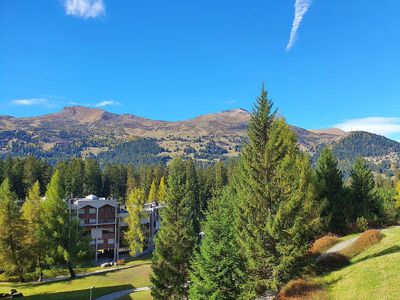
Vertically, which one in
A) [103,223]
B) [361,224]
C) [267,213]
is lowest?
[103,223]

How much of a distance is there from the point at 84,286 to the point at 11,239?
13304mm

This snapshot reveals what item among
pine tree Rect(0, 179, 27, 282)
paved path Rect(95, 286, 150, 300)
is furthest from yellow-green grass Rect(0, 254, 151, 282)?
paved path Rect(95, 286, 150, 300)

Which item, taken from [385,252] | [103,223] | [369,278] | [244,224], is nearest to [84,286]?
[103,223]

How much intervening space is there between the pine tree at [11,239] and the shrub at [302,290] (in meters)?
42.6

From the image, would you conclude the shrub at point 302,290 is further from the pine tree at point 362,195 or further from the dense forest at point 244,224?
the pine tree at point 362,195

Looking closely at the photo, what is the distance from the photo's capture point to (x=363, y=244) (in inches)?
1394

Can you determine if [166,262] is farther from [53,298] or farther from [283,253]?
[53,298]

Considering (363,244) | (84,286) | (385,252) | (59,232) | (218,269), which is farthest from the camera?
(59,232)

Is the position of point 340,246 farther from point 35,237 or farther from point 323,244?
point 35,237

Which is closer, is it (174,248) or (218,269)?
(218,269)

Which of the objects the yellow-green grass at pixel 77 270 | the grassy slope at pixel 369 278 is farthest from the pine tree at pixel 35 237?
the grassy slope at pixel 369 278

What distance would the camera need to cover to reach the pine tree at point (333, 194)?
163 feet

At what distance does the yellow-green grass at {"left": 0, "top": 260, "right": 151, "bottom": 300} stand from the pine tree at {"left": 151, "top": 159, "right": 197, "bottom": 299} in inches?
668

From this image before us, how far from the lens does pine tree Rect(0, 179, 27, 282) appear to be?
5275 centimetres
